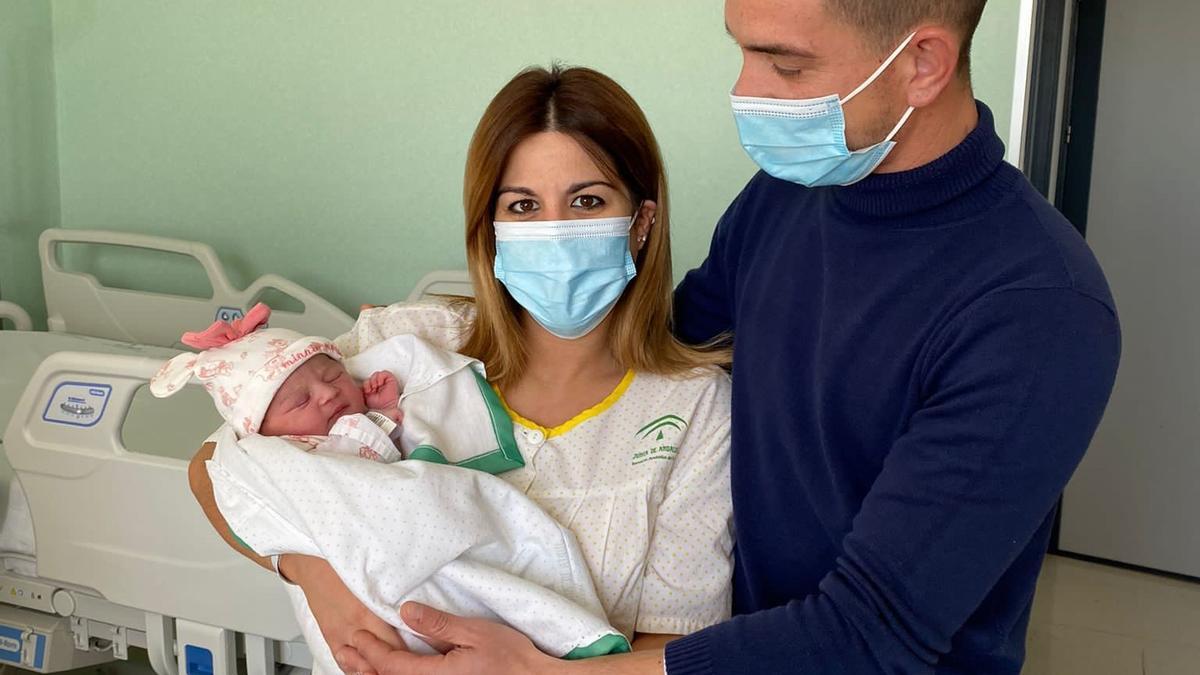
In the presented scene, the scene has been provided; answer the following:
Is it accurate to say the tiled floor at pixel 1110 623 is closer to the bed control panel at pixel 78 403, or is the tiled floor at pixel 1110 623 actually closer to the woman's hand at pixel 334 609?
the woman's hand at pixel 334 609

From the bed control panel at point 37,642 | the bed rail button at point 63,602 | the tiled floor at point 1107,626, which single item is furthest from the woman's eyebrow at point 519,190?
the tiled floor at point 1107,626

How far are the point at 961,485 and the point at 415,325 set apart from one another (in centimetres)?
113

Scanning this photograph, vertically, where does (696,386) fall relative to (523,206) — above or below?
below

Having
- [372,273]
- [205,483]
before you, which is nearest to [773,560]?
[205,483]

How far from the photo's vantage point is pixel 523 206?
6.08ft

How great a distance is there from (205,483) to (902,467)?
3.92 feet

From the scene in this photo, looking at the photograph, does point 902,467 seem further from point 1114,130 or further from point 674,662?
point 1114,130

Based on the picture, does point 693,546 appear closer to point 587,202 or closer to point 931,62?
point 587,202

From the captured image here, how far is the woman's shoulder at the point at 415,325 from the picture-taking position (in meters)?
2.06

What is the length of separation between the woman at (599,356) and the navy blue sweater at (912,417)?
13 cm

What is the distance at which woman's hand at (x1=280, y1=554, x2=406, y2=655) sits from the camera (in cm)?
155

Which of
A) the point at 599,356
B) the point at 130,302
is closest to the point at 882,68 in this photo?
the point at 599,356

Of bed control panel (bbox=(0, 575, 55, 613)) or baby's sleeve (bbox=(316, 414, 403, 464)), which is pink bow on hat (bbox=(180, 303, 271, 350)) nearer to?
baby's sleeve (bbox=(316, 414, 403, 464))

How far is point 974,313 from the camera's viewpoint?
4.26 feet
